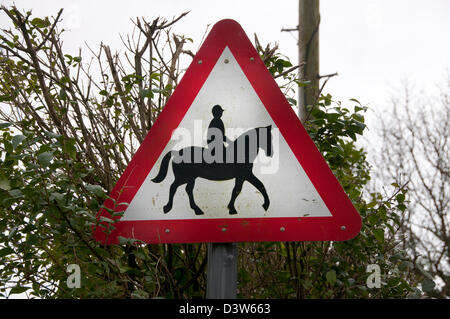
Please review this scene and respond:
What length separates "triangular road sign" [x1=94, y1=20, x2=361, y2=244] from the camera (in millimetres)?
1664

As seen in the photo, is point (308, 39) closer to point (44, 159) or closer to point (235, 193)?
point (235, 193)

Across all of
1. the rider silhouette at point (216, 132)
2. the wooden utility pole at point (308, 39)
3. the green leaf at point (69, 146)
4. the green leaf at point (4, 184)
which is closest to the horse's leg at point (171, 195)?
the rider silhouette at point (216, 132)

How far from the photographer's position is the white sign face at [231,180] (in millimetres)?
1666

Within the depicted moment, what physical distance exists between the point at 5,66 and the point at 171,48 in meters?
0.79

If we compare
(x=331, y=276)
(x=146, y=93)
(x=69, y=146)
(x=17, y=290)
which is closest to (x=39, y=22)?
(x=146, y=93)

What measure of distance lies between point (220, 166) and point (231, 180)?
6 cm

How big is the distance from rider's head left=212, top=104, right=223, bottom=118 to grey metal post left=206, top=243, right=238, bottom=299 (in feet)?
1.45

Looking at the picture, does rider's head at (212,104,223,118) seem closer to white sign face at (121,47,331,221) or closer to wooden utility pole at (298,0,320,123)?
white sign face at (121,47,331,221)

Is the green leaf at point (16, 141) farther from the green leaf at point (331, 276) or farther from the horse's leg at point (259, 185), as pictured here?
the green leaf at point (331, 276)

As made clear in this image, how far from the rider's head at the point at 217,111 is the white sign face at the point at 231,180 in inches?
0.4

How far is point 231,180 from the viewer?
167 cm

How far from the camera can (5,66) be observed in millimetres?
2389
